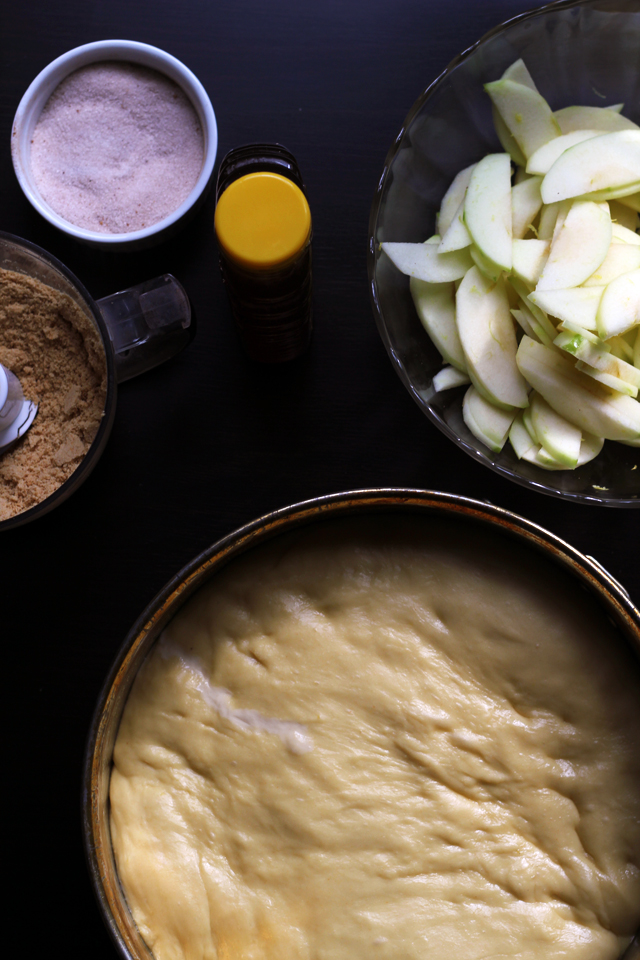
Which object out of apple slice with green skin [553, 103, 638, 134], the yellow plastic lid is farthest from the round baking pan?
apple slice with green skin [553, 103, 638, 134]

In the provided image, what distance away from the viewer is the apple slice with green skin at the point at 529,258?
82 cm

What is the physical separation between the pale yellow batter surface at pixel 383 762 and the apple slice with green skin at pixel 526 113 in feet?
1.52

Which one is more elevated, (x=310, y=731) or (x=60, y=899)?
(x=310, y=731)

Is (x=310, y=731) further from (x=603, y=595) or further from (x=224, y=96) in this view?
(x=224, y=96)

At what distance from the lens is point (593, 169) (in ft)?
2.64

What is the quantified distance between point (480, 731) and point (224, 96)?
87 centimetres

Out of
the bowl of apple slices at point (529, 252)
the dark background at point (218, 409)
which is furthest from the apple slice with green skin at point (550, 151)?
the dark background at point (218, 409)

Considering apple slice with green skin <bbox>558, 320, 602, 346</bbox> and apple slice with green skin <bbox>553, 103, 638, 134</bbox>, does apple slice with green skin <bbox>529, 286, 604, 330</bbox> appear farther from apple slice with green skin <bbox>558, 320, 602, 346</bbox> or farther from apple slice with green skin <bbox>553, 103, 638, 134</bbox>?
apple slice with green skin <bbox>553, 103, 638, 134</bbox>

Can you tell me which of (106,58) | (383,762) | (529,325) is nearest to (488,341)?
(529,325)

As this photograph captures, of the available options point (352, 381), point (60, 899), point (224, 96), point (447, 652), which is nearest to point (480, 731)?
point (447, 652)

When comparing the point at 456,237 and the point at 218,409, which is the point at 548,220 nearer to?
the point at 456,237

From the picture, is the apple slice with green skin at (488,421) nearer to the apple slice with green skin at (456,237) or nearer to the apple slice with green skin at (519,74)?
the apple slice with green skin at (456,237)

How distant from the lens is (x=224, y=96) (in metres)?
1.00

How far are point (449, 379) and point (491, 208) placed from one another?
0.19 meters
